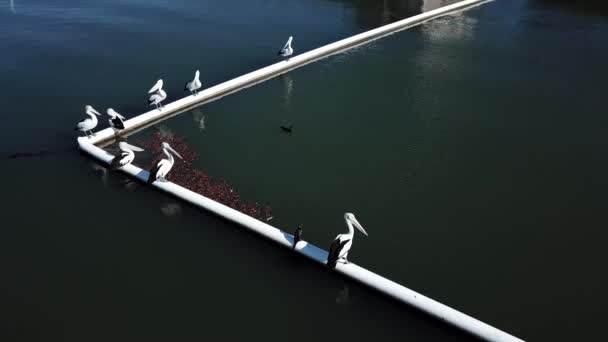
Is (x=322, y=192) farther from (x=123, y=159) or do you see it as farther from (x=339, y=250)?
(x=123, y=159)

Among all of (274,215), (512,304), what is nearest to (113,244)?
(274,215)

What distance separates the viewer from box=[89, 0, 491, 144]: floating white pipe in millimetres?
17109

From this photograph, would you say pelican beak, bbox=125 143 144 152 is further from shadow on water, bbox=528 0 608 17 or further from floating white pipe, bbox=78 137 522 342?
shadow on water, bbox=528 0 608 17

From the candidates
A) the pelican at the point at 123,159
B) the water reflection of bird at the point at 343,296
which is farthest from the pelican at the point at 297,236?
the pelican at the point at 123,159

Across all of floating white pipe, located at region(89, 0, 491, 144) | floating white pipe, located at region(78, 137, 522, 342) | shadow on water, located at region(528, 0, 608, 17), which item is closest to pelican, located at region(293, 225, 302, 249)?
floating white pipe, located at region(78, 137, 522, 342)

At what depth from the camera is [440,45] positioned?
24.9 meters

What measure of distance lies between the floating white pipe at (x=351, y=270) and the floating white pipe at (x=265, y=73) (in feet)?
10.3

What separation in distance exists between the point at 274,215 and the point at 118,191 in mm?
4371

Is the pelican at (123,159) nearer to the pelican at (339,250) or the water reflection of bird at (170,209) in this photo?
the water reflection of bird at (170,209)

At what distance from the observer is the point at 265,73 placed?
2105cm

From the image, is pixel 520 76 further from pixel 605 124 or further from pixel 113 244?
pixel 113 244

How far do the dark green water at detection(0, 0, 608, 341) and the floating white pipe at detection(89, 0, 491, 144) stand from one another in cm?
55

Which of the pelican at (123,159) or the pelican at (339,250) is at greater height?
the pelican at (123,159)

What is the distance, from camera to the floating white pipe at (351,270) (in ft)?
32.1
